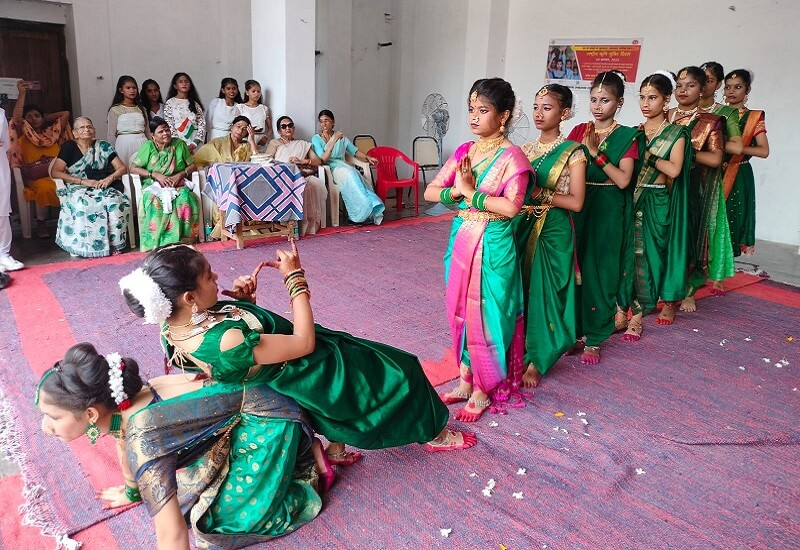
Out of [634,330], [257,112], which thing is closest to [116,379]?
[634,330]

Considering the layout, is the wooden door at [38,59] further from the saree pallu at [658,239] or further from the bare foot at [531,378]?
the saree pallu at [658,239]

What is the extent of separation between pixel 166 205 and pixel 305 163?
1546 mm

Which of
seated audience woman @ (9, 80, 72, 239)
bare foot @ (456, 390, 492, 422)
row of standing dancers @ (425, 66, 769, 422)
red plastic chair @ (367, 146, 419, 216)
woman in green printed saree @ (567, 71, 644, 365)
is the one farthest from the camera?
red plastic chair @ (367, 146, 419, 216)

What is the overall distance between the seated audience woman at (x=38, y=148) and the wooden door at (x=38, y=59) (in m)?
0.39

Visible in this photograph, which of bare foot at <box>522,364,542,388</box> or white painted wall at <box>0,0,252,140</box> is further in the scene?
white painted wall at <box>0,0,252,140</box>

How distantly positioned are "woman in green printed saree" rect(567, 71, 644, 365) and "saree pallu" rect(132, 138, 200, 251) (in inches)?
130

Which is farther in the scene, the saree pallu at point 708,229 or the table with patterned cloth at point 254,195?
the table with patterned cloth at point 254,195

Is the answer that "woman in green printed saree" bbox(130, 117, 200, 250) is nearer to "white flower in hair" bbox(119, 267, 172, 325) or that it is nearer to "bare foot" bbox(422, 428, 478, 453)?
"bare foot" bbox(422, 428, 478, 453)

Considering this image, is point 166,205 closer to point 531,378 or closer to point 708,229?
point 531,378

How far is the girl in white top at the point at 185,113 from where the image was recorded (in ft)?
20.6

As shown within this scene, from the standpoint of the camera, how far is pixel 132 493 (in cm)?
196

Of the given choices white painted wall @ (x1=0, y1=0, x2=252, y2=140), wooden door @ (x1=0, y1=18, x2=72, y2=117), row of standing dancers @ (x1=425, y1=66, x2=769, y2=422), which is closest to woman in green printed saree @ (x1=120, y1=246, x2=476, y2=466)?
row of standing dancers @ (x1=425, y1=66, x2=769, y2=422)

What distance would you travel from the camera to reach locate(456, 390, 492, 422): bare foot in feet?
8.60

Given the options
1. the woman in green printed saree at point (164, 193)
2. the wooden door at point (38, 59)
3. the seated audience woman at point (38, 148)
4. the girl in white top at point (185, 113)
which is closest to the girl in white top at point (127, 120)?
the girl in white top at point (185, 113)
